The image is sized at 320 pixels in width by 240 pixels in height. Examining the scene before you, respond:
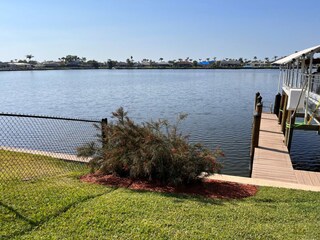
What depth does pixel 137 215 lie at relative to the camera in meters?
4.95

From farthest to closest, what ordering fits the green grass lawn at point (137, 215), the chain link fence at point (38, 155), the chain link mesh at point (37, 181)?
the chain link fence at point (38, 155), the chain link mesh at point (37, 181), the green grass lawn at point (137, 215)

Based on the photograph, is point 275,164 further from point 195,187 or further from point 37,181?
point 37,181

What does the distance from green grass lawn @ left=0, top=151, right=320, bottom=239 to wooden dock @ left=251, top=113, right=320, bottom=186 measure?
11.5 ft

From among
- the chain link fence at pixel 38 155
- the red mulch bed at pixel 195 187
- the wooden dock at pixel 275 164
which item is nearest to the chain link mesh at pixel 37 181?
the chain link fence at pixel 38 155

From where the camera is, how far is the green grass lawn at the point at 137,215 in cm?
439

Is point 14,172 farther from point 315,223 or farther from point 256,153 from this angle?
point 256,153

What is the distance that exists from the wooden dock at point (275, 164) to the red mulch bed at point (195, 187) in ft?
9.84

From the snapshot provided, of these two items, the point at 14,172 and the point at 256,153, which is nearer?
the point at 14,172

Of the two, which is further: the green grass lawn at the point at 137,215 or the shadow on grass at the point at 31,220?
the green grass lawn at the point at 137,215

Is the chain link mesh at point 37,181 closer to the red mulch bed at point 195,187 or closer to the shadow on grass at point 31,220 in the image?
the shadow on grass at point 31,220

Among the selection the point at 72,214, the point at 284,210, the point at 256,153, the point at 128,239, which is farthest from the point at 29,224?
the point at 256,153

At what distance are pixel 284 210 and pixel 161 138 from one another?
10.8 ft

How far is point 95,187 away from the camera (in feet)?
22.1

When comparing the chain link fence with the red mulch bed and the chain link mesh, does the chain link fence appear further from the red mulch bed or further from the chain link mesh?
the red mulch bed
